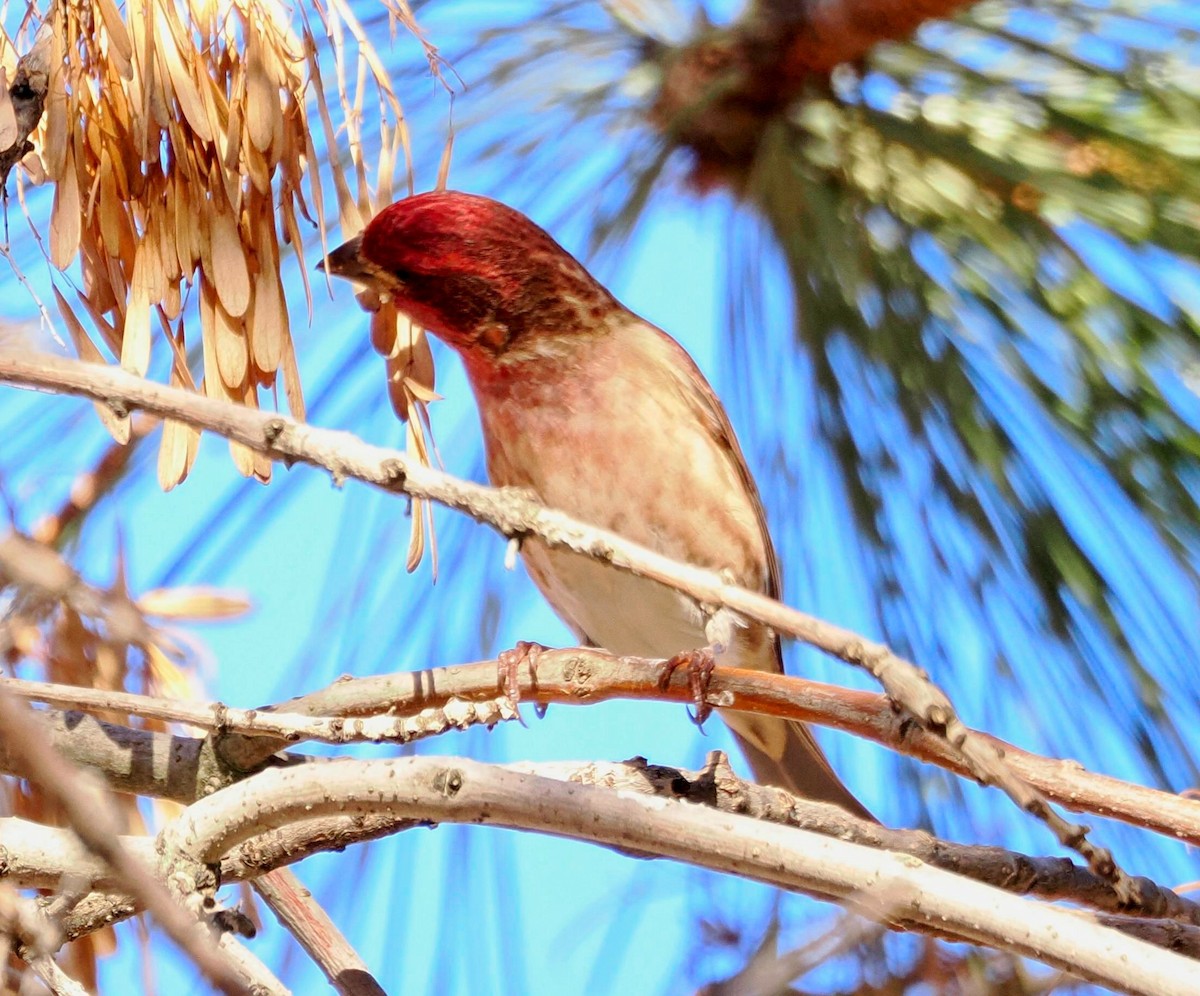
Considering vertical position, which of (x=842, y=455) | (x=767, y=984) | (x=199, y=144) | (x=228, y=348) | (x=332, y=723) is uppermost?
(x=842, y=455)

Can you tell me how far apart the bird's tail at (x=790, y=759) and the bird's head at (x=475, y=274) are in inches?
27.5

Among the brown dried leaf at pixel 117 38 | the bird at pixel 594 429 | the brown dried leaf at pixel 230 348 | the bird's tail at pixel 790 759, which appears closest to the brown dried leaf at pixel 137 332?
the brown dried leaf at pixel 230 348

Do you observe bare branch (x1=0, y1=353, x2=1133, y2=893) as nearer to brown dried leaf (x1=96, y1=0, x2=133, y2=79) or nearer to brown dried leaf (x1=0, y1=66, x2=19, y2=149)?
brown dried leaf (x1=0, y1=66, x2=19, y2=149)

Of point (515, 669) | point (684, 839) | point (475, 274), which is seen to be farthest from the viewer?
point (475, 274)

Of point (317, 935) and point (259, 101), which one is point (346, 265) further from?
point (317, 935)

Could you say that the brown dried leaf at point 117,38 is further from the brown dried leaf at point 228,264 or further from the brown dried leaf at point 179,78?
the brown dried leaf at point 228,264

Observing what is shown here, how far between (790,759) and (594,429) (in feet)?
2.01

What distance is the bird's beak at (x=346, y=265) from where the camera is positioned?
190cm

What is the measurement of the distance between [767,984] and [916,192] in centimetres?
147

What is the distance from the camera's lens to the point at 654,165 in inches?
88.5

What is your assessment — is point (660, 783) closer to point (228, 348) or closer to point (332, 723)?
point (332, 723)

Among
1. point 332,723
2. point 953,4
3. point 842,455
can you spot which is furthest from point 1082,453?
point 332,723

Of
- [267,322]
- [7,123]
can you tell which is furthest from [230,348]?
[7,123]

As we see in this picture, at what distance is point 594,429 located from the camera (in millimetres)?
2342
